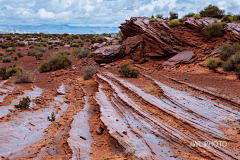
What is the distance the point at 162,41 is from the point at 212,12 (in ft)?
30.5

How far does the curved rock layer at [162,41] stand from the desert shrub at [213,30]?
50 cm

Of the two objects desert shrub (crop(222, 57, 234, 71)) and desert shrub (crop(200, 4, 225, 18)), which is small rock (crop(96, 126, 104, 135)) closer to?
desert shrub (crop(222, 57, 234, 71))

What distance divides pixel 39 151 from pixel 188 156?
396 cm

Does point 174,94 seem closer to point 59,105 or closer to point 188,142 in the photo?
point 188,142

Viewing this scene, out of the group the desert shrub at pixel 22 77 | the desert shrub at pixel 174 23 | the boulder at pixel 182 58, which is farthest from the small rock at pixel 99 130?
the desert shrub at pixel 174 23

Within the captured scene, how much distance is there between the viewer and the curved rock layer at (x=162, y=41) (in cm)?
2014

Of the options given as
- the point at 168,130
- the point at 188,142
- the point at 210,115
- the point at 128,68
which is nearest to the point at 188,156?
the point at 188,142

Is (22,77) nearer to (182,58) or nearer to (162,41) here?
(162,41)

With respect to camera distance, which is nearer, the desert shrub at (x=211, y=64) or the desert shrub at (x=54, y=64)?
the desert shrub at (x=211, y=64)

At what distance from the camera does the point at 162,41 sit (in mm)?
20719

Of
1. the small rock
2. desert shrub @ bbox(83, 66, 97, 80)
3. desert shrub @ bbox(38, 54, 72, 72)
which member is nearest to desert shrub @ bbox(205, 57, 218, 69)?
desert shrub @ bbox(83, 66, 97, 80)

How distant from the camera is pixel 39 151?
4.75 meters

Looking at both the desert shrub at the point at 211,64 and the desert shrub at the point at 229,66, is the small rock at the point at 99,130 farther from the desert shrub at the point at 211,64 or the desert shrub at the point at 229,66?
the desert shrub at the point at 211,64

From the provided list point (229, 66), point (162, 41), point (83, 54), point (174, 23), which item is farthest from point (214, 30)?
point (83, 54)
